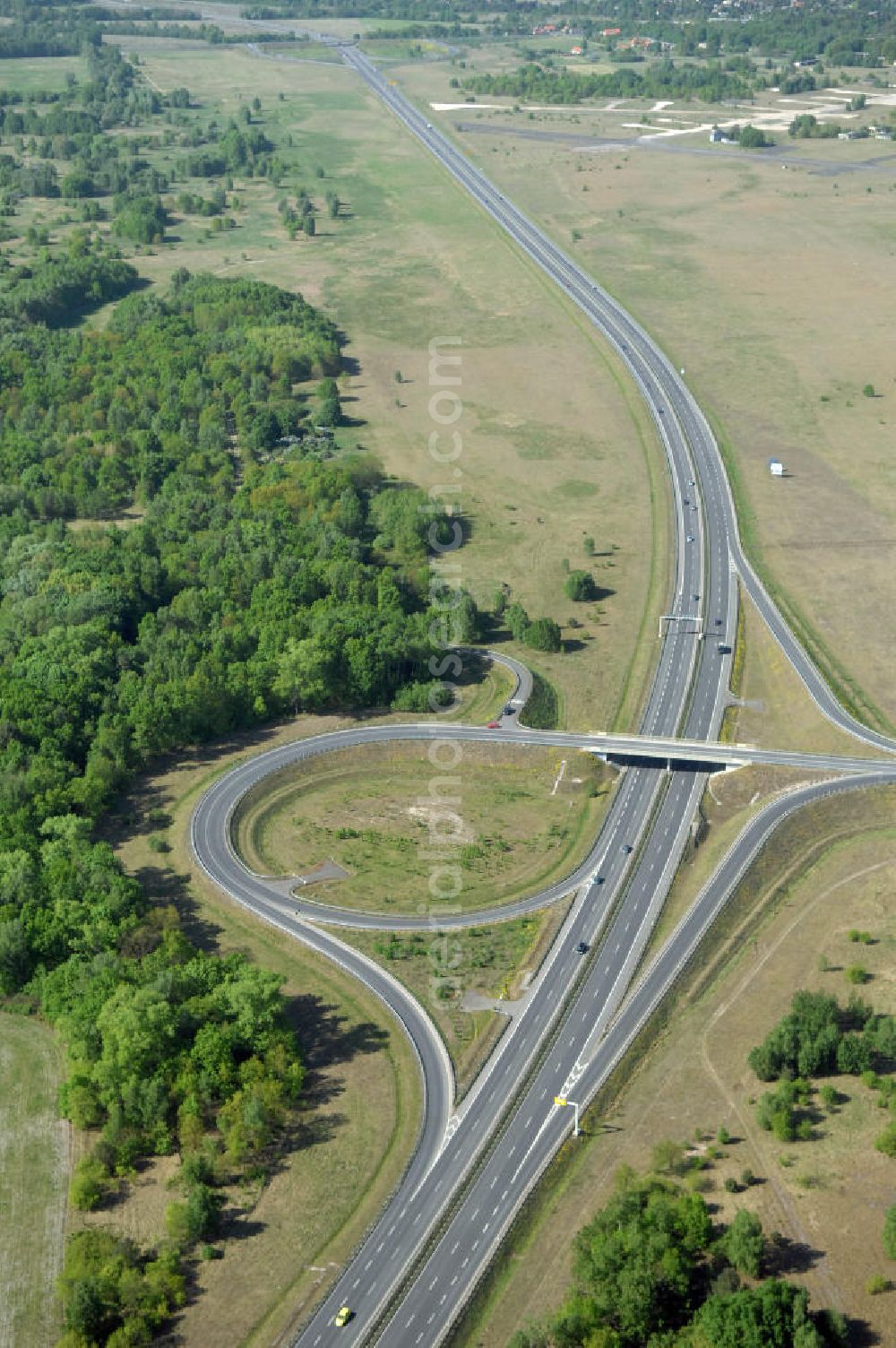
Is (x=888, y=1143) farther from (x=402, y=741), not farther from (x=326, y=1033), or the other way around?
(x=402, y=741)

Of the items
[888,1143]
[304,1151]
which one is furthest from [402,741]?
[888,1143]

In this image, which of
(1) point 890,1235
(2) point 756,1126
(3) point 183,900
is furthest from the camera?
(3) point 183,900

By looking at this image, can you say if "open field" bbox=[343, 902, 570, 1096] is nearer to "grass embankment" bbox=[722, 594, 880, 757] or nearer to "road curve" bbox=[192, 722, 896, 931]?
"road curve" bbox=[192, 722, 896, 931]

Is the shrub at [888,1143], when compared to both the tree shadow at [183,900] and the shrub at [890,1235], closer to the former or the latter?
the shrub at [890,1235]

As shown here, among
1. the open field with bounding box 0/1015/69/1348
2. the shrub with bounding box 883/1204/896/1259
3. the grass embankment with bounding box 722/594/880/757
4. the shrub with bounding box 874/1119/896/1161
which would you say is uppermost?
the grass embankment with bounding box 722/594/880/757

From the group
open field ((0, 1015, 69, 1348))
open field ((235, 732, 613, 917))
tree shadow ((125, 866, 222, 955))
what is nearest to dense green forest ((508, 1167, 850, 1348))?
open field ((0, 1015, 69, 1348))

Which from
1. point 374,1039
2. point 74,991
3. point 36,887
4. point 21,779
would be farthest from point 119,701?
point 374,1039

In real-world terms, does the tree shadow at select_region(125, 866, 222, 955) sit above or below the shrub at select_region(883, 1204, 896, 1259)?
above
